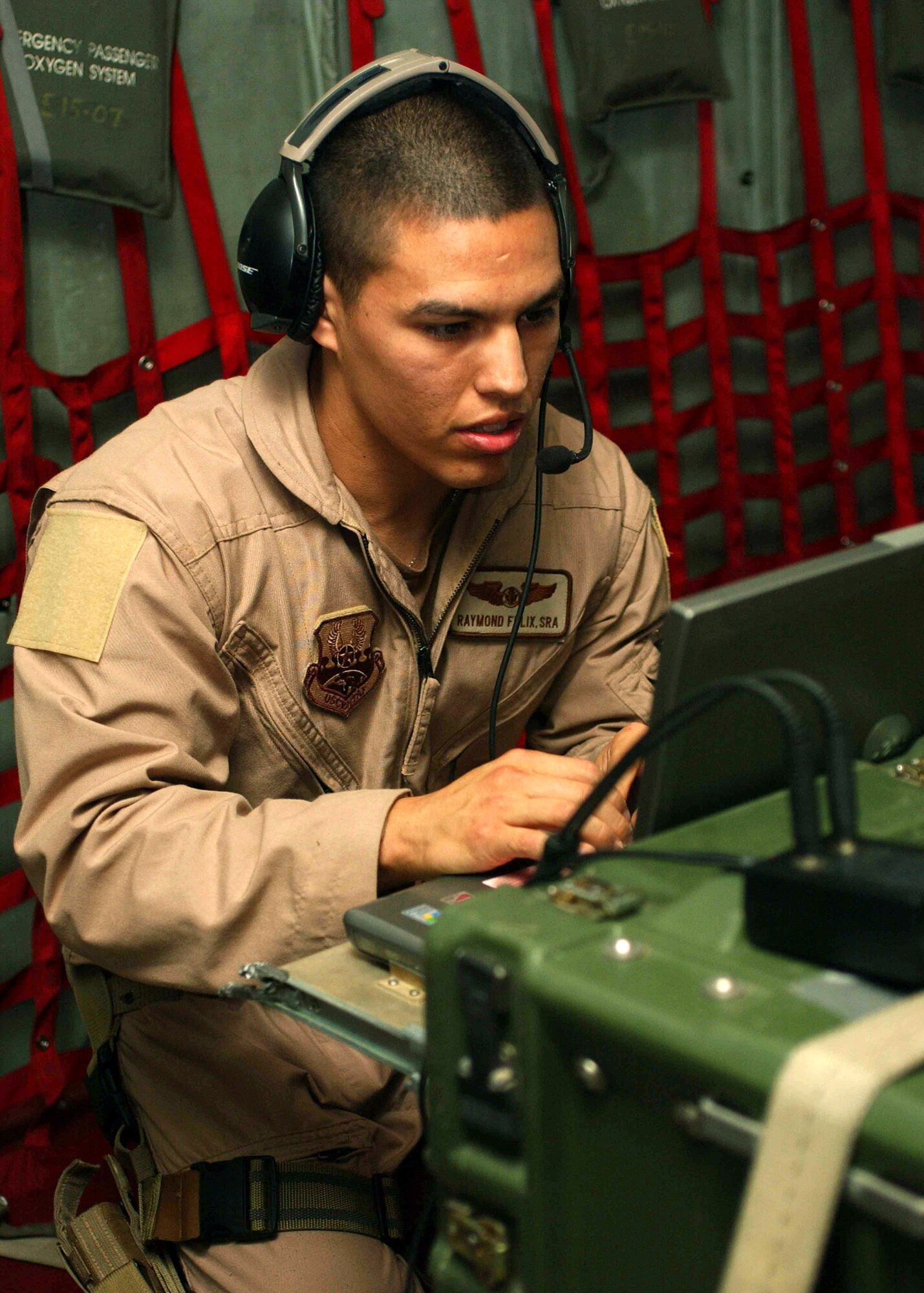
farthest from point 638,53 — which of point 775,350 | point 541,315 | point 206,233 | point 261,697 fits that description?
point 261,697

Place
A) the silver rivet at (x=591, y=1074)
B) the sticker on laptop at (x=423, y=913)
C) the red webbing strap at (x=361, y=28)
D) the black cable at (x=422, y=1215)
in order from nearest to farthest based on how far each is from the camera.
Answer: the silver rivet at (x=591, y=1074)
the black cable at (x=422, y=1215)
the sticker on laptop at (x=423, y=913)
the red webbing strap at (x=361, y=28)

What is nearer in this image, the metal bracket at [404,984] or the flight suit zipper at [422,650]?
the metal bracket at [404,984]

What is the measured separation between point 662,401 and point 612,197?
0.38 m

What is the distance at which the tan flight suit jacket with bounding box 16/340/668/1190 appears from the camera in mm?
1160

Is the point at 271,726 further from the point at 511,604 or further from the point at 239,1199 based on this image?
the point at 239,1199

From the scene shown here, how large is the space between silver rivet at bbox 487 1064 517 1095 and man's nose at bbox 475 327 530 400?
813 millimetres

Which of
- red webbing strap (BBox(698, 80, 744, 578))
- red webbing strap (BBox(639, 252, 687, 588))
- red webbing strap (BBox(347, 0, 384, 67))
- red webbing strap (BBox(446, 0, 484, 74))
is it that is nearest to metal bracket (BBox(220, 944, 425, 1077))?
red webbing strap (BBox(347, 0, 384, 67))

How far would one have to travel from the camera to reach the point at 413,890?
3.36ft

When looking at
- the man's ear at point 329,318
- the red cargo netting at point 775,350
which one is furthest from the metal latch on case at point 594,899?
the red cargo netting at point 775,350

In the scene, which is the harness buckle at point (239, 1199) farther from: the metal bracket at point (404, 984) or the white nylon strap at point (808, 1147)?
the white nylon strap at point (808, 1147)

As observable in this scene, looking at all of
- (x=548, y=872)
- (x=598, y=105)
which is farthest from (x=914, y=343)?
(x=548, y=872)

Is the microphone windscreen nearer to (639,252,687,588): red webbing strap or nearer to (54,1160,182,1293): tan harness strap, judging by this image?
(54,1160,182,1293): tan harness strap

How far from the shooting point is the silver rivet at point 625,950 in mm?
669

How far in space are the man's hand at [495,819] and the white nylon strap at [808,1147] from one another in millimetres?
480
